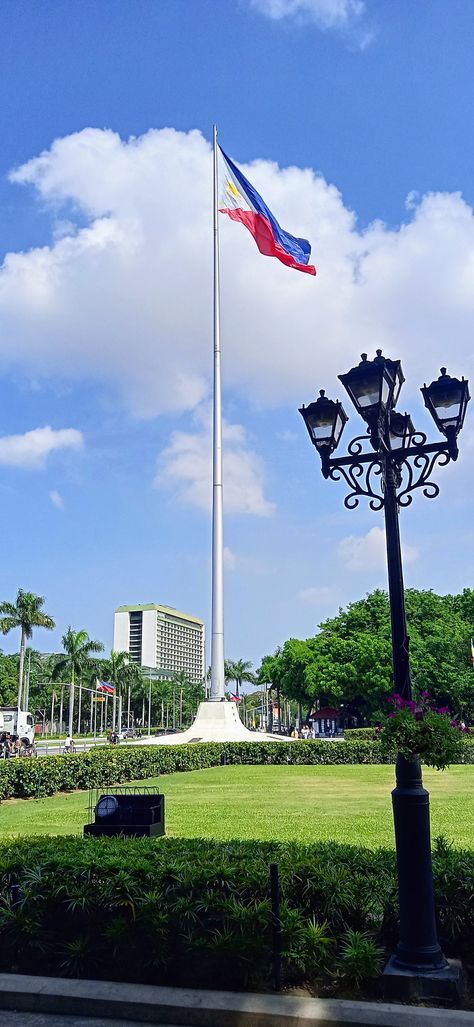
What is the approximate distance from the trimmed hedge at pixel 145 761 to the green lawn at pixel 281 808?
1.82 ft

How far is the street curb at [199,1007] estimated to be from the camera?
4.74m

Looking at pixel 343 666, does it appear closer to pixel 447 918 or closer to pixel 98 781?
pixel 98 781

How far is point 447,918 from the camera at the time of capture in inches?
222

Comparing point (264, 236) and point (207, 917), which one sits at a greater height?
point (264, 236)

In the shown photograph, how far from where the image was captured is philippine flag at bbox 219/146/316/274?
24.2 metres

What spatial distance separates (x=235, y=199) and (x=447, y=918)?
31.5m

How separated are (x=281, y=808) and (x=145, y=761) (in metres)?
10.5

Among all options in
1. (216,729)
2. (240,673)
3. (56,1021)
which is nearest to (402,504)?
(56,1021)

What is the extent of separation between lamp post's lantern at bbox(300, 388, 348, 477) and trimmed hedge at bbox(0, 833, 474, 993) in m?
3.90

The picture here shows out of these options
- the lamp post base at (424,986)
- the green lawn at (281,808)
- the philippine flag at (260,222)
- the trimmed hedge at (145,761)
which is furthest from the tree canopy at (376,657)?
the lamp post base at (424,986)

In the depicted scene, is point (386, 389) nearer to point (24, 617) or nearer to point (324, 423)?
point (324, 423)

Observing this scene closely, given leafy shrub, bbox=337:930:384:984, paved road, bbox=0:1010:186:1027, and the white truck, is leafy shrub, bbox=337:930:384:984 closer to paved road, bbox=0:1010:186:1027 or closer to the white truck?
paved road, bbox=0:1010:186:1027

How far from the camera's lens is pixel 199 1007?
5.03 metres

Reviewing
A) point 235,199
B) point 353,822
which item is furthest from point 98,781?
point 235,199
